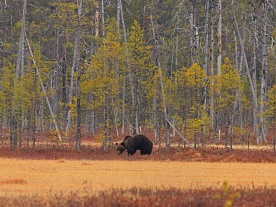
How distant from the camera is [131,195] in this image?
59.4ft

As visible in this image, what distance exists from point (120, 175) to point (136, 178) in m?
1.27

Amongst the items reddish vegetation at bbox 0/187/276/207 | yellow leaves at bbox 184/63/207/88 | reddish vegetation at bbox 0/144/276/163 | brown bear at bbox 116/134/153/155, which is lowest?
reddish vegetation at bbox 0/187/276/207

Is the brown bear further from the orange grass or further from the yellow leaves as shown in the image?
the yellow leaves

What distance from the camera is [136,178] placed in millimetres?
24125

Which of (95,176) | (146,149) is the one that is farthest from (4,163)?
(146,149)

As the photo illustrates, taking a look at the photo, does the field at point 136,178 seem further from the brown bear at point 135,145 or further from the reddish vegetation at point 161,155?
the brown bear at point 135,145

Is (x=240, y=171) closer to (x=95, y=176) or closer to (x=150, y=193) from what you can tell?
(x=95, y=176)

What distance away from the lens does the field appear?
659 inches

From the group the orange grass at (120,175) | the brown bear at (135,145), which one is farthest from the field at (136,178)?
the brown bear at (135,145)

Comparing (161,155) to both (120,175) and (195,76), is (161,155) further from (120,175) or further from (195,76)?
(120,175)

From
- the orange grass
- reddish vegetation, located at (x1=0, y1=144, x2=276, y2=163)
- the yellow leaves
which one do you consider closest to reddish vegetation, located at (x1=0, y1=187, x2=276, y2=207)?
the orange grass

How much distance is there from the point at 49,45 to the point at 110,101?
1555 inches

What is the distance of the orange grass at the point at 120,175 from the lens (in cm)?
2077

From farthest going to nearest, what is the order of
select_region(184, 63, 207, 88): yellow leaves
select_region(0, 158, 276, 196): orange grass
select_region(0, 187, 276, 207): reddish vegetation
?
1. select_region(184, 63, 207, 88): yellow leaves
2. select_region(0, 158, 276, 196): orange grass
3. select_region(0, 187, 276, 207): reddish vegetation
